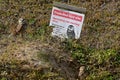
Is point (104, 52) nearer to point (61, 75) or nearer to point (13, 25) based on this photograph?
point (61, 75)

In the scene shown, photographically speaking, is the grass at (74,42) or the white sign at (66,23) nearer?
the grass at (74,42)

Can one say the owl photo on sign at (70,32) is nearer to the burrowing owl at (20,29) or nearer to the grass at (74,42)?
the grass at (74,42)

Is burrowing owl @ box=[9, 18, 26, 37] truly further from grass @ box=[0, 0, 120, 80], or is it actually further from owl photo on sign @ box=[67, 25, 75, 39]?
owl photo on sign @ box=[67, 25, 75, 39]

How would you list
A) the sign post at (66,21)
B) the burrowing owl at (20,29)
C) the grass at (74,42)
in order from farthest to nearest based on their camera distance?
1. the burrowing owl at (20,29)
2. the sign post at (66,21)
3. the grass at (74,42)

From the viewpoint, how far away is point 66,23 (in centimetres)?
551

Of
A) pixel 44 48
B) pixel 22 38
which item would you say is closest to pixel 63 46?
pixel 44 48

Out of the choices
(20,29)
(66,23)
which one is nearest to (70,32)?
(66,23)

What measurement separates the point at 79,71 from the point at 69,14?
2.89ft

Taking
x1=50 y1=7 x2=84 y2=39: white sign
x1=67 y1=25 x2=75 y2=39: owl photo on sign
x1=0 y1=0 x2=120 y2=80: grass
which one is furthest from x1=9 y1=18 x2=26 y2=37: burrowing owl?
x1=67 y1=25 x2=75 y2=39: owl photo on sign

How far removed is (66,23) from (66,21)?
0.03 meters

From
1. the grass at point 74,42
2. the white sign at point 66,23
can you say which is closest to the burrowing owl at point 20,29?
the grass at point 74,42

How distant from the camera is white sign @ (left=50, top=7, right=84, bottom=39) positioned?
5.44 metres

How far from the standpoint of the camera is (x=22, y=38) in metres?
5.67

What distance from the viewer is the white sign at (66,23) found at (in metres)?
5.44
